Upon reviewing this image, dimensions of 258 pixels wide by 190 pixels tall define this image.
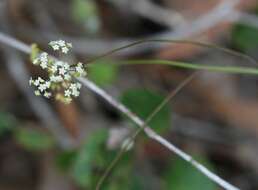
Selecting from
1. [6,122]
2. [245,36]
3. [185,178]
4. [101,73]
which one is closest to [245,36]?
[245,36]

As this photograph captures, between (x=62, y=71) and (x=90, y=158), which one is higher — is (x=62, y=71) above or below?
below

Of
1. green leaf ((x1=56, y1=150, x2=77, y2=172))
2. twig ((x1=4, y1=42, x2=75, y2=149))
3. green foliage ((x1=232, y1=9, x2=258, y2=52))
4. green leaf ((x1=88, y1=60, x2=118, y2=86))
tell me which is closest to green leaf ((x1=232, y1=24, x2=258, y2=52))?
green foliage ((x1=232, y1=9, x2=258, y2=52))

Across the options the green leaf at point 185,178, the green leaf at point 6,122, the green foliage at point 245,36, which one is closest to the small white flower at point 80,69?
the green leaf at point 185,178

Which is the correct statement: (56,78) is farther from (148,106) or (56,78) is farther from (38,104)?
(38,104)

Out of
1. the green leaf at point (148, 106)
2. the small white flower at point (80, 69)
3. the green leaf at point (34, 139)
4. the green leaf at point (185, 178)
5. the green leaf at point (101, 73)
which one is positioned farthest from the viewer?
the green leaf at point (34, 139)

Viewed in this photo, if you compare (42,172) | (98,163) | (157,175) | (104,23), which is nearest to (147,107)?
(98,163)

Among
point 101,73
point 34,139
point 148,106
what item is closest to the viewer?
point 148,106

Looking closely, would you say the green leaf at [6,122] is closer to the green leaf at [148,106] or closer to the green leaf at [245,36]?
the green leaf at [148,106]

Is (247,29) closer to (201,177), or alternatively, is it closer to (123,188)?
(201,177)
